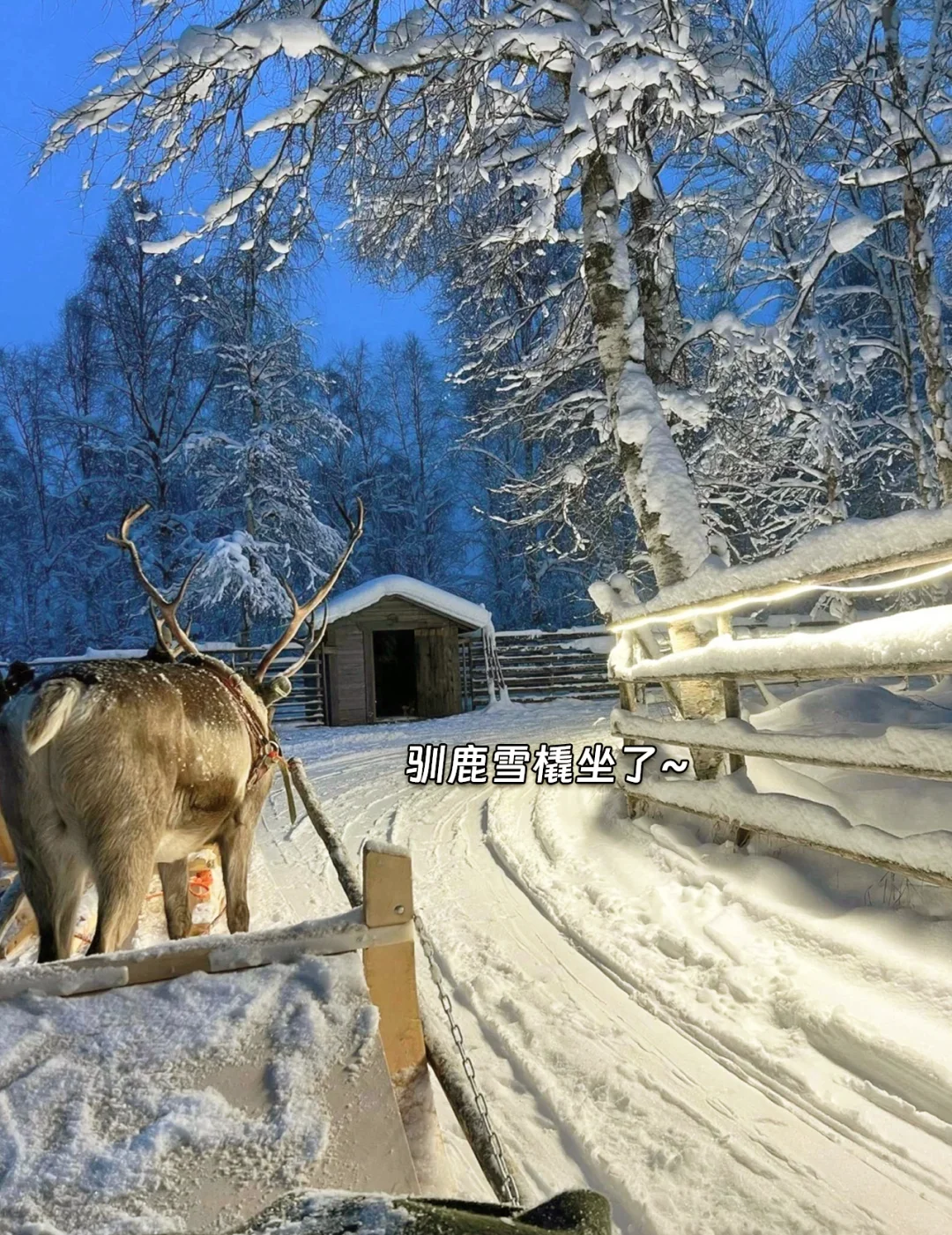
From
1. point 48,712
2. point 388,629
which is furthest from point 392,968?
point 388,629

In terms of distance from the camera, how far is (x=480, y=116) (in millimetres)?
5828

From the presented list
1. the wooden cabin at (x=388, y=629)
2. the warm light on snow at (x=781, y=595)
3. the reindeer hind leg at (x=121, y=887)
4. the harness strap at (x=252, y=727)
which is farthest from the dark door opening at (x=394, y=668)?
the reindeer hind leg at (x=121, y=887)

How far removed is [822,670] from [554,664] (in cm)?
1631

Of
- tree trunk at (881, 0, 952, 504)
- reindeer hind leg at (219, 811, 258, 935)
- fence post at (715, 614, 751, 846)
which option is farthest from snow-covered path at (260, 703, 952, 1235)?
tree trunk at (881, 0, 952, 504)

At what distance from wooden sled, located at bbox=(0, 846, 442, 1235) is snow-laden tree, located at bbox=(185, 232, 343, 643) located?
15.1 metres

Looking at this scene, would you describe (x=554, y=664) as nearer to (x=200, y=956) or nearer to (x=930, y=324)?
(x=930, y=324)

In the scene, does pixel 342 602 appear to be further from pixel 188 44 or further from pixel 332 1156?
pixel 332 1156

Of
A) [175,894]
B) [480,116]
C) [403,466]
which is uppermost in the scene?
[403,466]

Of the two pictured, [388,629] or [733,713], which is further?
[388,629]

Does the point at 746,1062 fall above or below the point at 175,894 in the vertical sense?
below

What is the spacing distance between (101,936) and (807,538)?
3238 millimetres

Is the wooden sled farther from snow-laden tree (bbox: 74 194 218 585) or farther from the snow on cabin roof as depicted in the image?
snow-laden tree (bbox: 74 194 218 585)

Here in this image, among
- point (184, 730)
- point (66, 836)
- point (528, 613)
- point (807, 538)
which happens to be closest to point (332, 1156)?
point (66, 836)

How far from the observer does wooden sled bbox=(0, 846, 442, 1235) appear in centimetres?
121
